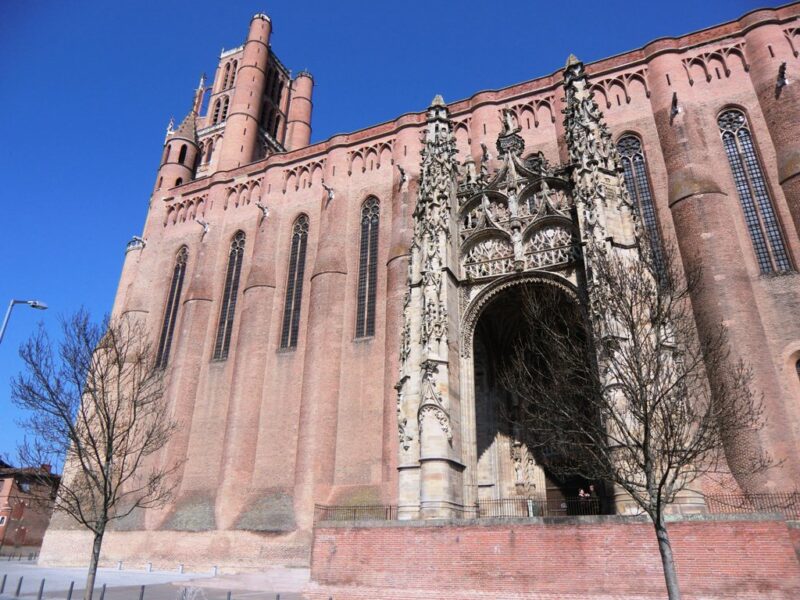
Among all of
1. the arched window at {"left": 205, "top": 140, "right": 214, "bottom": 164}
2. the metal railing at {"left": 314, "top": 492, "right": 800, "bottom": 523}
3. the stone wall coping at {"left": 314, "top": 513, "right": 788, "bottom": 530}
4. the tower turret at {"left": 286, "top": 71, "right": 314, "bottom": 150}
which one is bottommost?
the stone wall coping at {"left": 314, "top": 513, "right": 788, "bottom": 530}

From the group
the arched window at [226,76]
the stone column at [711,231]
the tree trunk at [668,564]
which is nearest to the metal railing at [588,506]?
the stone column at [711,231]

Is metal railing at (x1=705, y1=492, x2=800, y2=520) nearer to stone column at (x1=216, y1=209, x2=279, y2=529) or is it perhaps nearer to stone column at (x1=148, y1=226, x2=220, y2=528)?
stone column at (x1=216, y1=209, x2=279, y2=529)

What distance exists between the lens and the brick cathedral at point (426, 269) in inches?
602

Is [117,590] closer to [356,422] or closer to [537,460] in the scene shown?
[356,422]

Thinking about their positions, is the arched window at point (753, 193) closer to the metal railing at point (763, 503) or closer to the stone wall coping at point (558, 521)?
the metal railing at point (763, 503)

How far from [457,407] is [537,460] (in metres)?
4.36

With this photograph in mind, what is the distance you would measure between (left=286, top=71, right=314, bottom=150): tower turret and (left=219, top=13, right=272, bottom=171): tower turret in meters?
3.64

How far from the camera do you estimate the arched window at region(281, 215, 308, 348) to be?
85.8 feet

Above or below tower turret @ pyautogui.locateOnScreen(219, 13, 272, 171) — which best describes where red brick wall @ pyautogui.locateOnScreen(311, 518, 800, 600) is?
below

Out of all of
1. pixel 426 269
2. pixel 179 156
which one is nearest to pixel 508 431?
pixel 426 269

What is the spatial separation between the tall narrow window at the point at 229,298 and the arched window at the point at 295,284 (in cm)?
319

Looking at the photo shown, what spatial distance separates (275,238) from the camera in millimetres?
28641

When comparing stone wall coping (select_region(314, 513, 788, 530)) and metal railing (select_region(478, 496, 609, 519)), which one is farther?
metal railing (select_region(478, 496, 609, 519))

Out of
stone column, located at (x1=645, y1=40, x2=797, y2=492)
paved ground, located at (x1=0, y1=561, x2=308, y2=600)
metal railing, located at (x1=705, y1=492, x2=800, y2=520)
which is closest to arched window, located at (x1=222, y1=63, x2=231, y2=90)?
stone column, located at (x1=645, y1=40, x2=797, y2=492)
